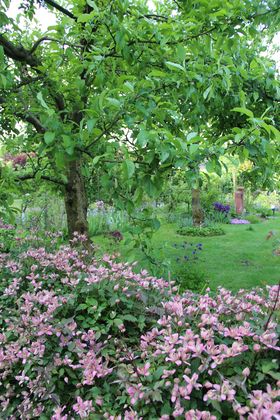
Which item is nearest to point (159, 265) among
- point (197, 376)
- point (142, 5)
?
point (197, 376)

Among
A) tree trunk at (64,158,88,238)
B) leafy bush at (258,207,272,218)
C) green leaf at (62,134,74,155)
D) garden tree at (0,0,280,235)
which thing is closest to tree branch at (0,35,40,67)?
garden tree at (0,0,280,235)

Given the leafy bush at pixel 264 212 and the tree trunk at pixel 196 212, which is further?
the leafy bush at pixel 264 212

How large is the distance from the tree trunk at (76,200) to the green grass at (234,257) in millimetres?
512

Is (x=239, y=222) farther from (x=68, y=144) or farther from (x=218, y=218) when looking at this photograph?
(x=68, y=144)

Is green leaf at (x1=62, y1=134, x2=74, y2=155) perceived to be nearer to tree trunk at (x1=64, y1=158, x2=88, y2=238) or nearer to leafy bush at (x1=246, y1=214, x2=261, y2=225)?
tree trunk at (x1=64, y1=158, x2=88, y2=238)

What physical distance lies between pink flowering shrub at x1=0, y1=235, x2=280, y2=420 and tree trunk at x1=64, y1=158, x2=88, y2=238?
126 centimetres

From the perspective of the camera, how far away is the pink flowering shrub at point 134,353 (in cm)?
121

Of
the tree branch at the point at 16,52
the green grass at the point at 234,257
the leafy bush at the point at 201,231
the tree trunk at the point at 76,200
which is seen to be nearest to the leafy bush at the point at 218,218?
the green grass at the point at 234,257

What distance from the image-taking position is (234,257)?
20.1 feet

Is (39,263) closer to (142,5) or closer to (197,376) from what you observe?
(197,376)

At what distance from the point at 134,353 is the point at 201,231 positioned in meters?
6.91

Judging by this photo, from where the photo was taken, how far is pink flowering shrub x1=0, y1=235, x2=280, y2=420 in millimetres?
1207

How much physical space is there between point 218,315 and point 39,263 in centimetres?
137

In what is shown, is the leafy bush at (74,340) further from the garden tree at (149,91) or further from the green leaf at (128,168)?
the green leaf at (128,168)
